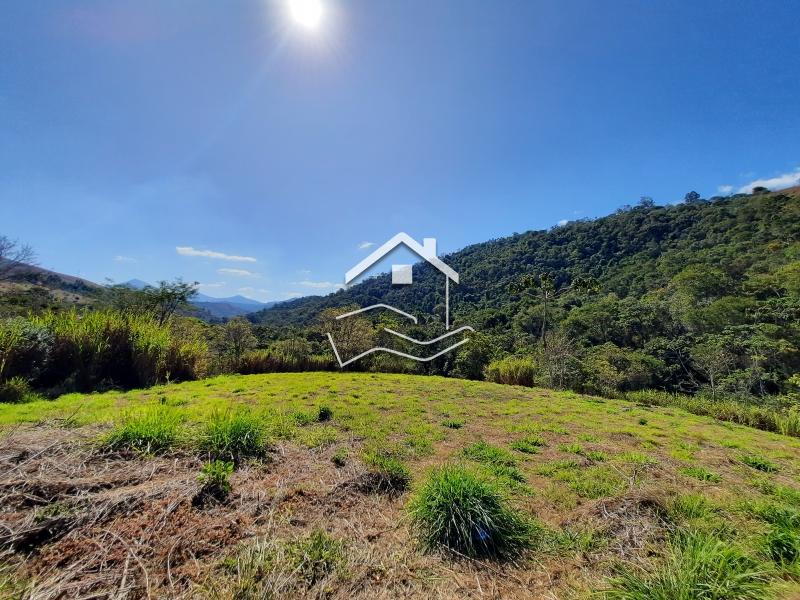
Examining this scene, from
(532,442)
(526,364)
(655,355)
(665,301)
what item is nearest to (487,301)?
(665,301)

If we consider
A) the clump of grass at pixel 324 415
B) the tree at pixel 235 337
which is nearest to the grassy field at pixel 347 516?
the clump of grass at pixel 324 415

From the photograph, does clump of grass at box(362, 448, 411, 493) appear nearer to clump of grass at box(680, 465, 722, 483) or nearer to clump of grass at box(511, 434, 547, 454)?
clump of grass at box(511, 434, 547, 454)

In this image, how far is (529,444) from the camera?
5895 millimetres

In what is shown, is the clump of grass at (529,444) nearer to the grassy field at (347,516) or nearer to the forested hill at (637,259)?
the grassy field at (347,516)

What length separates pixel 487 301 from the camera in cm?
6069

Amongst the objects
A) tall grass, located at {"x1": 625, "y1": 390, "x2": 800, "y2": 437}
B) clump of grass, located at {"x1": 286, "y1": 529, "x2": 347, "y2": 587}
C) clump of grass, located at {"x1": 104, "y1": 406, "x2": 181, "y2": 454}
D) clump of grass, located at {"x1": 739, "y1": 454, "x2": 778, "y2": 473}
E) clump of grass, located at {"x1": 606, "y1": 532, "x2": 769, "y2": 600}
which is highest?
clump of grass, located at {"x1": 104, "y1": 406, "x2": 181, "y2": 454}

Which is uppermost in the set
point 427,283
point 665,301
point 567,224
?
point 567,224

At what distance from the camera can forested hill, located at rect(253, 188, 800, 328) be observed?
39.6 meters

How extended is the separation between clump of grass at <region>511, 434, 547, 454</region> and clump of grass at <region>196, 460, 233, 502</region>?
15.1 feet

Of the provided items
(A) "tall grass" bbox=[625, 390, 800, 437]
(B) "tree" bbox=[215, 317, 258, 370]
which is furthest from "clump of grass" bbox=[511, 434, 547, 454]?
(B) "tree" bbox=[215, 317, 258, 370]

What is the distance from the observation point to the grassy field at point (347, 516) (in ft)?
7.36

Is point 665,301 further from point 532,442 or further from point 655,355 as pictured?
point 532,442

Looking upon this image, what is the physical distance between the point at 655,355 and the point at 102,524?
3886 centimetres

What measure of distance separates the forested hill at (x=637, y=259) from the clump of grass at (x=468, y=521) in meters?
39.6
